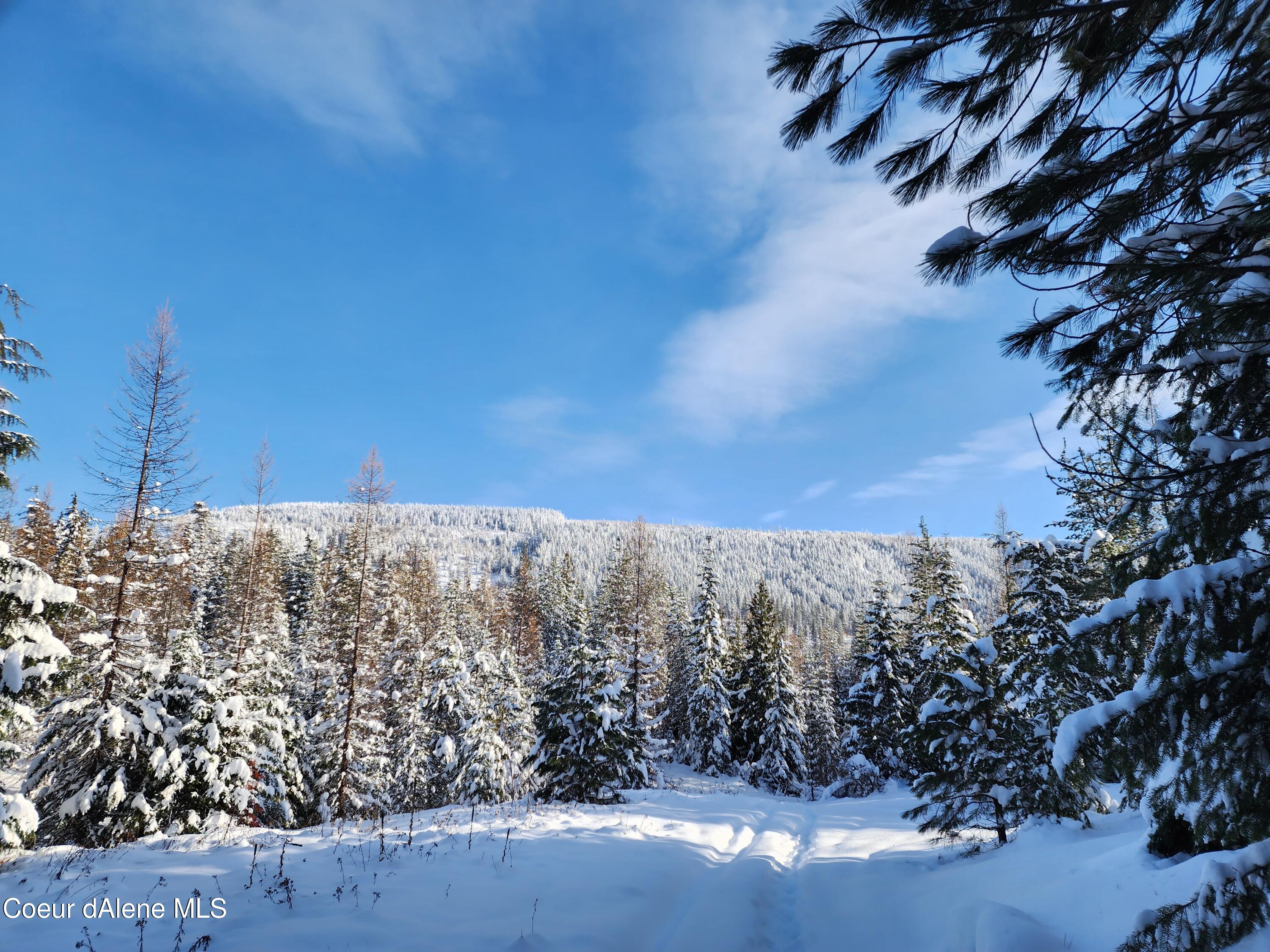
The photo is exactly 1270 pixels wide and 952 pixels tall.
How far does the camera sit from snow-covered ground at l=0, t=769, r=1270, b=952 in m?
4.87

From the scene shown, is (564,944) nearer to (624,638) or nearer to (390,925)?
(390,925)

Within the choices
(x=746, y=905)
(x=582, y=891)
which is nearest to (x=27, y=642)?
(x=582, y=891)

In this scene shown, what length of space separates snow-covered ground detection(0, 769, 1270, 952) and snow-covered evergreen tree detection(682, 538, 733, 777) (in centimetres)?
2174

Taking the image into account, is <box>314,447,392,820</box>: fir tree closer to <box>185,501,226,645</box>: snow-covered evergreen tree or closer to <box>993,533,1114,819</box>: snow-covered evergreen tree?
<box>185,501,226,645</box>: snow-covered evergreen tree

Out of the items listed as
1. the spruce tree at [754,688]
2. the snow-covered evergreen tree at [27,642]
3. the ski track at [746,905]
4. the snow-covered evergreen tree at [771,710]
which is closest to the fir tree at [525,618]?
the spruce tree at [754,688]

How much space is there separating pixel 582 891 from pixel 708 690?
2665 cm

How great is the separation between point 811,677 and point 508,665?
2625 cm

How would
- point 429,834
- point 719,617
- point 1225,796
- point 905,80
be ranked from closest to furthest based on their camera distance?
point 1225,796 < point 905,80 < point 429,834 < point 719,617

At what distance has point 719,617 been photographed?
→ 34.4 metres

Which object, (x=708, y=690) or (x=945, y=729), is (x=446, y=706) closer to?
(x=708, y=690)

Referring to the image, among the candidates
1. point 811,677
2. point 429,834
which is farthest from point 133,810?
point 811,677

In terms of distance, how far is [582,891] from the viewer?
22.3 feet

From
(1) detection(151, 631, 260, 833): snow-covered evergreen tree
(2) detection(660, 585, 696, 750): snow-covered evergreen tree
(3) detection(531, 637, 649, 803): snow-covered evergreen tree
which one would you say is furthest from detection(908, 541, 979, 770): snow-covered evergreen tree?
(1) detection(151, 631, 260, 833): snow-covered evergreen tree

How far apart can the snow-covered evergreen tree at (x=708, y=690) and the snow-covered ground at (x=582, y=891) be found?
21.7 meters
